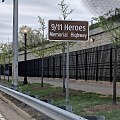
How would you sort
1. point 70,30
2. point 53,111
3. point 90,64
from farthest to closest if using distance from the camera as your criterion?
point 90,64, point 70,30, point 53,111

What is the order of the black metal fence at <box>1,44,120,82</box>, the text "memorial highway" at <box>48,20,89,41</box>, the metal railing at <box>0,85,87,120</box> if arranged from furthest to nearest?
the black metal fence at <box>1,44,120,82</box> → the text "memorial highway" at <box>48,20,89,41</box> → the metal railing at <box>0,85,87,120</box>

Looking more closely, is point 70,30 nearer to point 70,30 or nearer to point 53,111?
point 70,30

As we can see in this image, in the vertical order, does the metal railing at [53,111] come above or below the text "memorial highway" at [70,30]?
below

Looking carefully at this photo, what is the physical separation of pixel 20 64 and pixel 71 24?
57.9m

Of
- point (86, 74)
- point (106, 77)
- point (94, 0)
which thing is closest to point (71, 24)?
point (94, 0)

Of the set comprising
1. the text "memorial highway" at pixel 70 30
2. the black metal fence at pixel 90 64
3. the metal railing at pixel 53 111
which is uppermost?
the text "memorial highway" at pixel 70 30

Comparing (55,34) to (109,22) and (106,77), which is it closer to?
(109,22)

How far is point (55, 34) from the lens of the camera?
12086 millimetres

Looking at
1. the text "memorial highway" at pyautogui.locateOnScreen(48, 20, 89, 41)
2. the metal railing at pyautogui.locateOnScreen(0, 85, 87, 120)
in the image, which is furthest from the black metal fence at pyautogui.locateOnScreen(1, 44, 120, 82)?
the metal railing at pyautogui.locateOnScreen(0, 85, 87, 120)

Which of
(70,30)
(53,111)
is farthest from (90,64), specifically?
(53,111)

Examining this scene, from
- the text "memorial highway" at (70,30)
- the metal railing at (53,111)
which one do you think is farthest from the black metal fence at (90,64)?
the metal railing at (53,111)

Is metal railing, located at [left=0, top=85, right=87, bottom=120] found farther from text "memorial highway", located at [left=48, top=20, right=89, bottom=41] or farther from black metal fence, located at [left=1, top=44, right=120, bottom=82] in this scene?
black metal fence, located at [left=1, top=44, right=120, bottom=82]

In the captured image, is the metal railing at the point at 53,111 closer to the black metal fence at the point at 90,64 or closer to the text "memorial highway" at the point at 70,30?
the text "memorial highway" at the point at 70,30

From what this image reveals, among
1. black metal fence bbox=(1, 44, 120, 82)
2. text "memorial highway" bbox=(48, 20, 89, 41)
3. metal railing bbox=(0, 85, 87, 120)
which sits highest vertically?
text "memorial highway" bbox=(48, 20, 89, 41)
